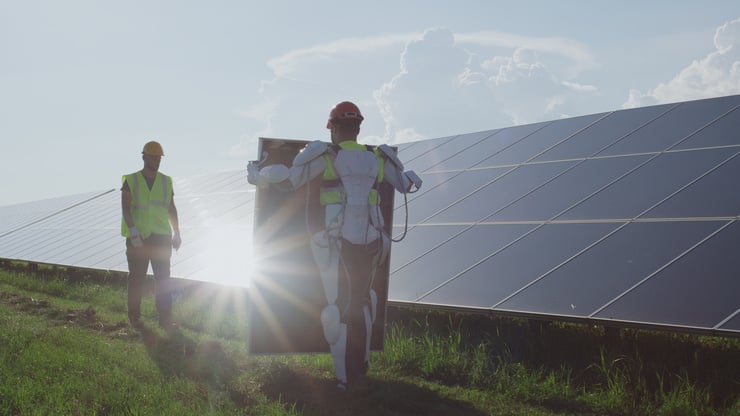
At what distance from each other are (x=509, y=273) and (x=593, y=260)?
907 millimetres

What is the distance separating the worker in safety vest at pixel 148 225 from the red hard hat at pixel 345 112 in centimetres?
417

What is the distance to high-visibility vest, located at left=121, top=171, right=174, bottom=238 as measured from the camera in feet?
31.8

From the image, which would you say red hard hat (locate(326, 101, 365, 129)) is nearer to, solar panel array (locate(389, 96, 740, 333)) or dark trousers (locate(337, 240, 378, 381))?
dark trousers (locate(337, 240, 378, 381))

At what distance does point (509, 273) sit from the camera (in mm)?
7766

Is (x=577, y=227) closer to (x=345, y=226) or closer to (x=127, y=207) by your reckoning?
(x=345, y=226)

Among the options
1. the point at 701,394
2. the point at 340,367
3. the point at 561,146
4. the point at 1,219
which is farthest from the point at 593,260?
the point at 1,219

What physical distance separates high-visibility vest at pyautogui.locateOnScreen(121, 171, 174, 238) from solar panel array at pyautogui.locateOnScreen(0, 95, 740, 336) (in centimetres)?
156

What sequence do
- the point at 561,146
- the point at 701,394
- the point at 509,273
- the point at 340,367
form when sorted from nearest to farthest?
the point at 701,394 → the point at 340,367 → the point at 509,273 → the point at 561,146

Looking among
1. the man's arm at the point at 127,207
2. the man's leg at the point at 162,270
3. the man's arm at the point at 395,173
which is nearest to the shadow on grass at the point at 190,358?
the man's leg at the point at 162,270

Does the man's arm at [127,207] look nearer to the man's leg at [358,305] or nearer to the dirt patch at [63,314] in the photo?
the dirt patch at [63,314]

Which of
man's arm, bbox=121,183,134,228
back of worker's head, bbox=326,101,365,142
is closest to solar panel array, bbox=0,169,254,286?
man's arm, bbox=121,183,134,228

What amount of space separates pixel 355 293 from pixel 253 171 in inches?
56.9

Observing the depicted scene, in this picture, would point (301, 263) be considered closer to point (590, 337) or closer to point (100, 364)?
point (100, 364)

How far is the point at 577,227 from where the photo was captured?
326 inches
